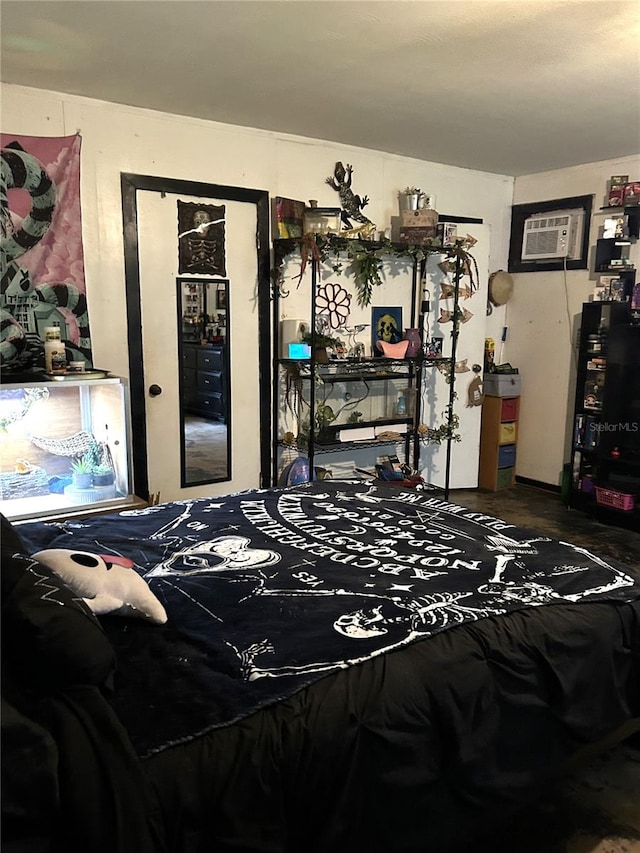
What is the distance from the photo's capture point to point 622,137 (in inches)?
162

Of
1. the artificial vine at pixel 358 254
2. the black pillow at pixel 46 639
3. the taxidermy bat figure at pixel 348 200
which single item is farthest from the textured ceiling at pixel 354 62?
the black pillow at pixel 46 639

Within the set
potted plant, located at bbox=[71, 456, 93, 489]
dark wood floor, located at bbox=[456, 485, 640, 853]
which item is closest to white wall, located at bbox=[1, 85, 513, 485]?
potted plant, located at bbox=[71, 456, 93, 489]

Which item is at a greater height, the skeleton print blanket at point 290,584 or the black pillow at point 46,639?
the black pillow at point 46,639

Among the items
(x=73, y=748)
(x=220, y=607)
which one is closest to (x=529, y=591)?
(x=220, y=607)

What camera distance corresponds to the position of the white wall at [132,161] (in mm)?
3381

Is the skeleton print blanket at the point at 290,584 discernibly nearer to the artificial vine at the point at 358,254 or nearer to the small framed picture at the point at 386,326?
the artificial vine at the point at 358,254

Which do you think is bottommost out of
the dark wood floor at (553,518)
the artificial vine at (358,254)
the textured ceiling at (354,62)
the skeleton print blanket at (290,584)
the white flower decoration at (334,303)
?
the dark wood floor at (553,518)

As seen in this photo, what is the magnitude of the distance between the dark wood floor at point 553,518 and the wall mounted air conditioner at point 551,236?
193cm

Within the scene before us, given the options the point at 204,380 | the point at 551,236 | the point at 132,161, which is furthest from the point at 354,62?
the point at 551,236

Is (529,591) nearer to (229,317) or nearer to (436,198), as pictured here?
(229,317)

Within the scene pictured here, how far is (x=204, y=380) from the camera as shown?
4055 mm

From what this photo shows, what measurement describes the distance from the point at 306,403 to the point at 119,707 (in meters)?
3.23

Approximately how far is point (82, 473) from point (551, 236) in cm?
397

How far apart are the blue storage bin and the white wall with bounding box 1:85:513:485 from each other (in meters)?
2.20
